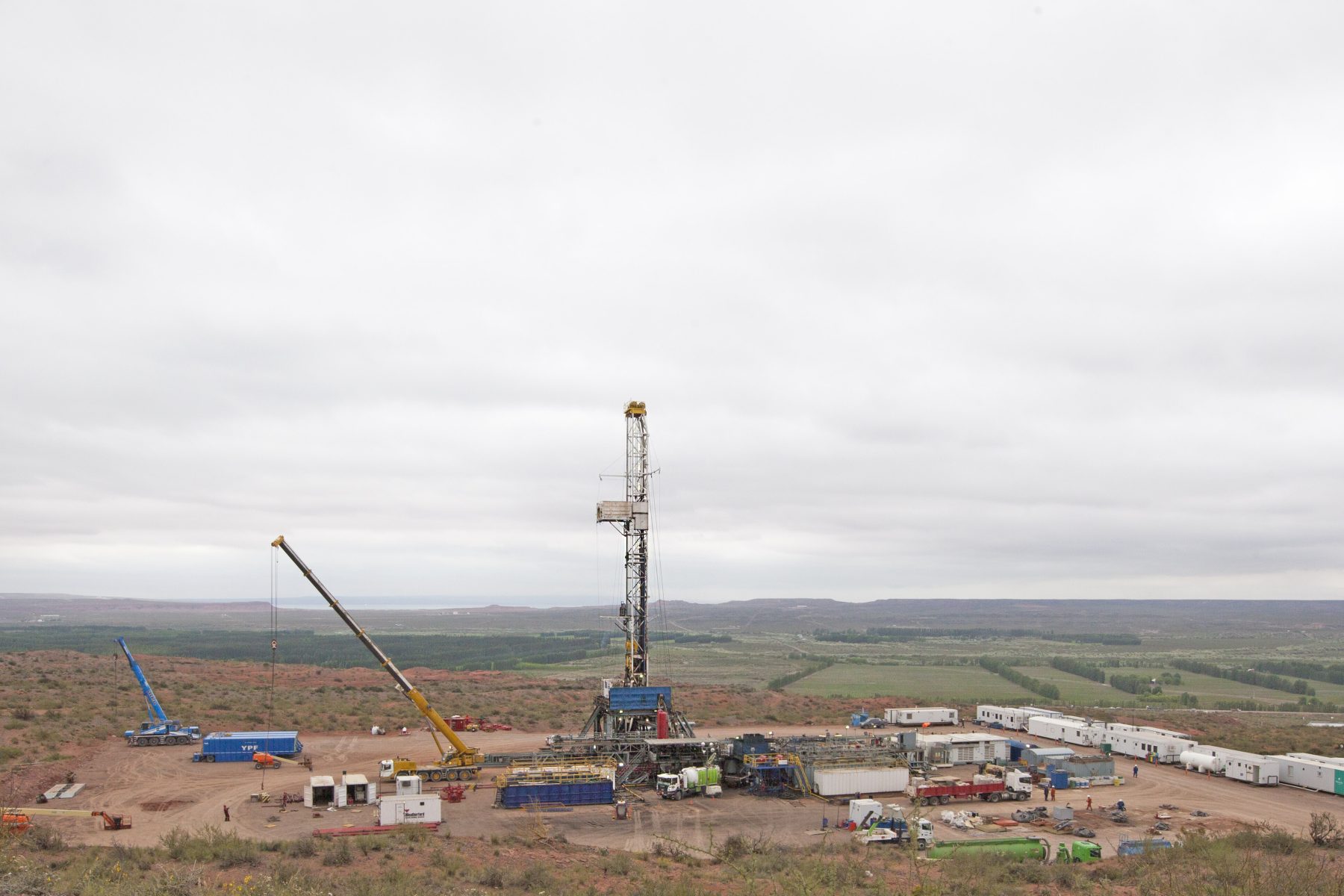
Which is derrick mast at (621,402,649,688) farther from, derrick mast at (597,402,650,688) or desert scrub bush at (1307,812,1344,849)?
desert scrub bush at (1307,812,1344,849)

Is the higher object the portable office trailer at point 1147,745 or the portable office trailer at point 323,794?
the portable office trailer at point 323,794

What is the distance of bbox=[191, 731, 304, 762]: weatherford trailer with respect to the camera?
3938 cm

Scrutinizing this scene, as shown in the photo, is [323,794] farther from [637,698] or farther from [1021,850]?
[1021,850]

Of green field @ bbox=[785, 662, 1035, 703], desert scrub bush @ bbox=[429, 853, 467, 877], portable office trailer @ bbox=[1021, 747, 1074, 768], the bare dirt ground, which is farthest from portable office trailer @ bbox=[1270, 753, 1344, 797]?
desert scrub bush @ bbox=[429, 853, 467, 877]

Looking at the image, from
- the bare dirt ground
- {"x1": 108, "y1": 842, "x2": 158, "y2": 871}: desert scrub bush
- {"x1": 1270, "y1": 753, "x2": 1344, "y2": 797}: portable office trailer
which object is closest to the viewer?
{"x1": 108, "y1": 842, "x2": 158, "y2": 871}: desert scrub bush

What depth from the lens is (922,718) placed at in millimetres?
53094

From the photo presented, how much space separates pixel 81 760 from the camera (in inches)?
1474

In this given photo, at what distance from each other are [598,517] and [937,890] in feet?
100

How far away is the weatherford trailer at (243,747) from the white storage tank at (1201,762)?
38.7 metres

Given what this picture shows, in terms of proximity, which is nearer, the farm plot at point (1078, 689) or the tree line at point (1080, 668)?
the farm plot at point (1078, 689)

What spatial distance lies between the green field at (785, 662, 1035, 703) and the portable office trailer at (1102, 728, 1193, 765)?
23510 mm

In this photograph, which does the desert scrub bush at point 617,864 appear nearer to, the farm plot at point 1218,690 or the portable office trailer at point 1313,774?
the portable office trailer at point 1313,774

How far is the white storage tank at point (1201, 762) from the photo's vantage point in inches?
1544

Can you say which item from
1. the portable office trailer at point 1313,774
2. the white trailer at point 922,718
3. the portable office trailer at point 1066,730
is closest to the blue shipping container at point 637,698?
the white trailer at point 922,718
